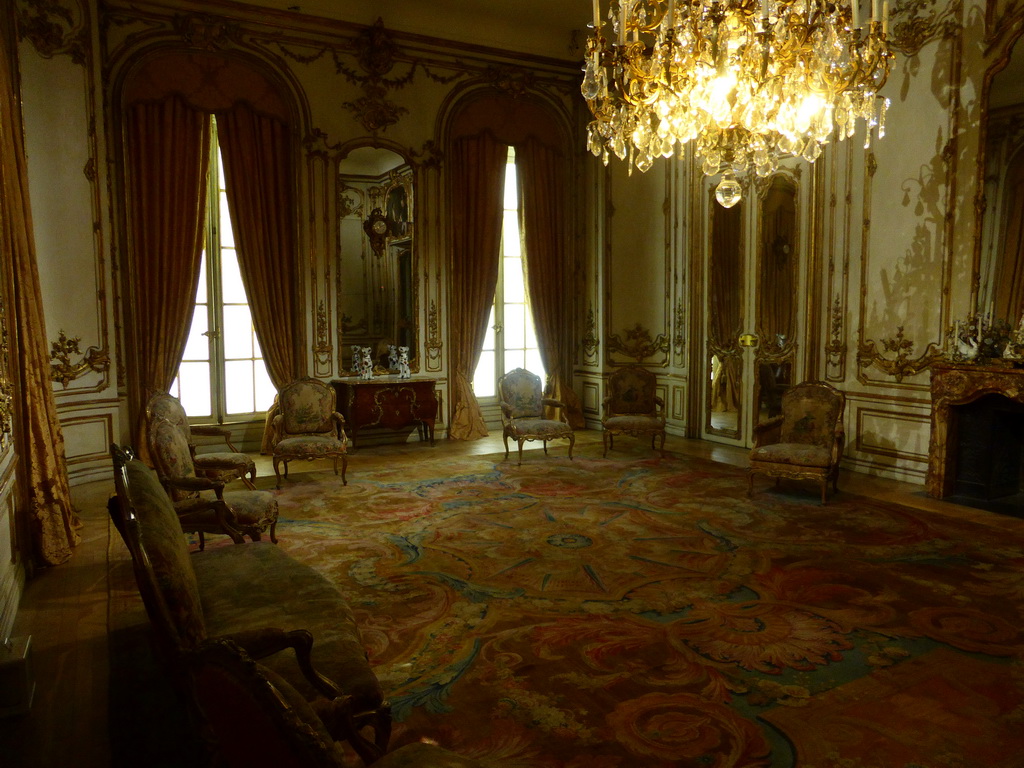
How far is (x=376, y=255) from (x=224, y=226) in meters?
1.31

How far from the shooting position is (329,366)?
647cm

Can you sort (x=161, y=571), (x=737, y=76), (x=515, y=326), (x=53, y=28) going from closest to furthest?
(x=161, y=571), (x=737, y=76), (x=53, y=28), (x=515, y=326)

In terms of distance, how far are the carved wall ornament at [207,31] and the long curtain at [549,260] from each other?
269cm

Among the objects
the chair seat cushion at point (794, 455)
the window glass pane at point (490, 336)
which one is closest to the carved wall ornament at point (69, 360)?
the window glass pane at point (490, 336)

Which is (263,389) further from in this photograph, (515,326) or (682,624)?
(682,624)

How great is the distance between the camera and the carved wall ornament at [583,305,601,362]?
24.2 feet

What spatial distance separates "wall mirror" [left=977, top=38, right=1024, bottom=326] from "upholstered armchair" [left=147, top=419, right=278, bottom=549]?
4427 mm

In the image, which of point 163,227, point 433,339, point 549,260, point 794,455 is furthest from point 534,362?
point 163,227

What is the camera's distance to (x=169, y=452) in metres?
3.40

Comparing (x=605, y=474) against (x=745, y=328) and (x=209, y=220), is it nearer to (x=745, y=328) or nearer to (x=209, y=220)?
(x=745, y=328)

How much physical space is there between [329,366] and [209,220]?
1560 millimetres

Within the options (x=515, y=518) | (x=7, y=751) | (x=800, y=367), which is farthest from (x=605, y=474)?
(x=7, y=751)

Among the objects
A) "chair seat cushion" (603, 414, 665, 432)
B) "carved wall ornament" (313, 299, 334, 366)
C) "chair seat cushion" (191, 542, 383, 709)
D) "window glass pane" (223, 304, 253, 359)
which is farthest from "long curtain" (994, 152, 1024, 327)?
"window glass pane" (223, 304, 253, 359)

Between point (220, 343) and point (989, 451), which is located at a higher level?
point (220, 343)
